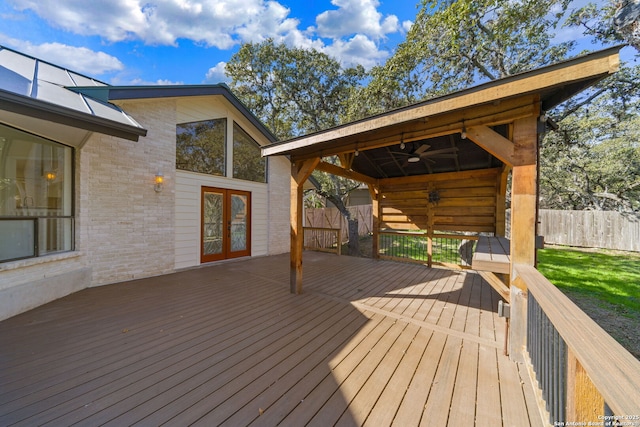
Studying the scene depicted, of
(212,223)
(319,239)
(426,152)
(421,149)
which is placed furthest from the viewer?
(319,239)

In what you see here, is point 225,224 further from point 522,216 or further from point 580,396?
point 580,396

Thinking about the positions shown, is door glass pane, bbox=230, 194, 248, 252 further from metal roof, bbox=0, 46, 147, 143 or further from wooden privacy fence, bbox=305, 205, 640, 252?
wooden privacy fence, bbox=305, 205, 640, 252

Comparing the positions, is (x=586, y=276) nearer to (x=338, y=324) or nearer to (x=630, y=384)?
(x=338, y=324)

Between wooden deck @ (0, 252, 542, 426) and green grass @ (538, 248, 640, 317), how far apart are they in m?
2.28

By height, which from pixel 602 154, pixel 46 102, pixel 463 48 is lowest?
pixel 46 102

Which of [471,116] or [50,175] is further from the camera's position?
[50,175]

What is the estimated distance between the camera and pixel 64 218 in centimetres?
417

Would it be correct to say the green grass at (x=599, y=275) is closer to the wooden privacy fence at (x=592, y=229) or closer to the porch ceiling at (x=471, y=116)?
the wooden privacy fence at (x=592, y=229)

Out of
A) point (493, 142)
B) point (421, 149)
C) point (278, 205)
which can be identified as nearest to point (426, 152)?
point (421, 149)

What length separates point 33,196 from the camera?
3.74 m

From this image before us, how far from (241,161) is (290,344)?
5905mm

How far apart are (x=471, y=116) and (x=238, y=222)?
6.24m

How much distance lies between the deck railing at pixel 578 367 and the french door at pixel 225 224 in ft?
21.1

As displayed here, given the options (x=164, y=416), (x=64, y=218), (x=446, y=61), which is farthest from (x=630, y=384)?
(x=446, y=61)
